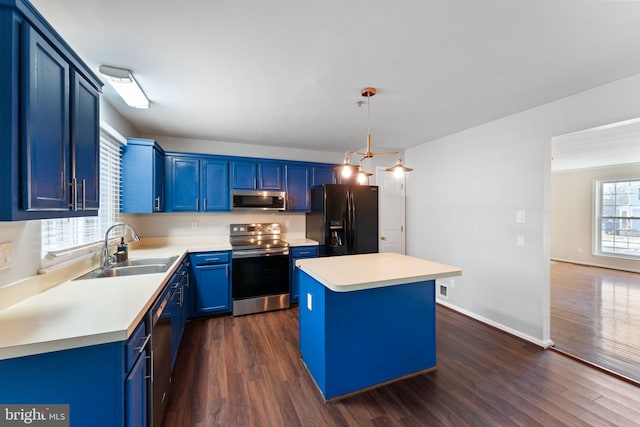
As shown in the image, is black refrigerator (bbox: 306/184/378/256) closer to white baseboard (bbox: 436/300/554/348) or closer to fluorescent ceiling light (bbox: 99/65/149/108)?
white baseboard (bbox: 436/300/554/348)

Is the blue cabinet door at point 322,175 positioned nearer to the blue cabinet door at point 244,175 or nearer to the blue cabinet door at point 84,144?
the blue cabinet door at point 244,175

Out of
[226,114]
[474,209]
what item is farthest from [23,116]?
[474,209]

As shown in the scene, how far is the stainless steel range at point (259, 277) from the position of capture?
11.1 ft

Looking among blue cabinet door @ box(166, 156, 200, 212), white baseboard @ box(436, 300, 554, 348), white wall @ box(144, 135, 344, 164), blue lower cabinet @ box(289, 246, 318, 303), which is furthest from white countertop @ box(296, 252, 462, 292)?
white wall @ box(144, 135, 344, 164)

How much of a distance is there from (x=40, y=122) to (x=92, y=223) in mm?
1565

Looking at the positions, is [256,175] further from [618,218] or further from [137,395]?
[618,218]

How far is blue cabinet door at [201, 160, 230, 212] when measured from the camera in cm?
362

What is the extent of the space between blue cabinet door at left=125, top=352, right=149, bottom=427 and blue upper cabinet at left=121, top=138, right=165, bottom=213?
6.76 feet

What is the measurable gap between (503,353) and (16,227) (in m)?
Result: 3.84

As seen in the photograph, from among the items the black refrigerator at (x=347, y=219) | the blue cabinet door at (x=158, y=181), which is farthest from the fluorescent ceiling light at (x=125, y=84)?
the black refrigerator at (x=347, y=219)

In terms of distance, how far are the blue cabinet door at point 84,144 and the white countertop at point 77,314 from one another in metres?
0.51

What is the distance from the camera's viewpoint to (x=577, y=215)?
664cm

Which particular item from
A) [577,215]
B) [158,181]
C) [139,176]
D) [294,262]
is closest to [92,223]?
[139,176]

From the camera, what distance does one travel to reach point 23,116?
1015 millimetres
